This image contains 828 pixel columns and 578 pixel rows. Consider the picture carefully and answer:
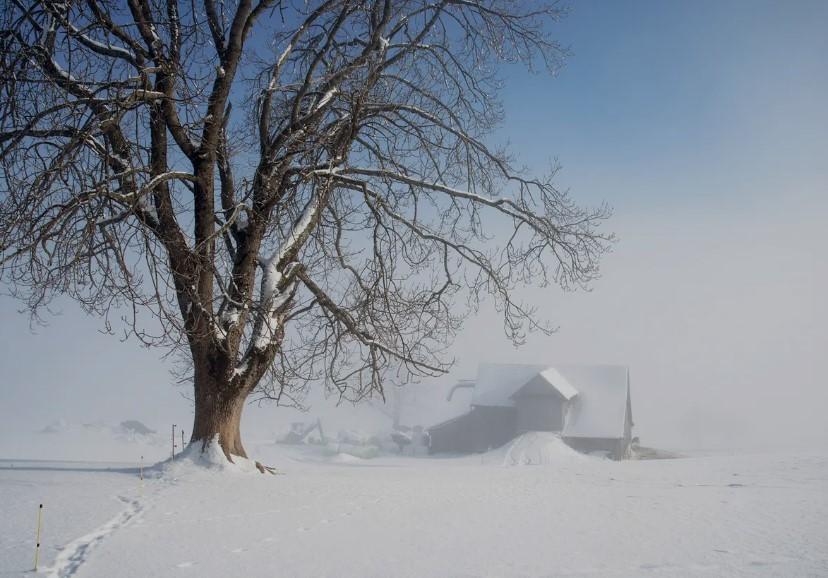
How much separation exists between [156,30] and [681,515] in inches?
400

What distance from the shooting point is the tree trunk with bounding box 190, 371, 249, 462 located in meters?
10.8

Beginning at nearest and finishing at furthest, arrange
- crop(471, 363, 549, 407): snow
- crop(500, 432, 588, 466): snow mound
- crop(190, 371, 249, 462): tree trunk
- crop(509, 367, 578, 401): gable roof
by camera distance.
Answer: crop(190, 371, 249, 462): tree trunk → crop(500, 432, 588, 466): snow mound → crop(509, 367, 578, 401): gable roof → crop(471, 363, 549, 407): snow

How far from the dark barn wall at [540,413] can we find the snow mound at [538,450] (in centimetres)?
86

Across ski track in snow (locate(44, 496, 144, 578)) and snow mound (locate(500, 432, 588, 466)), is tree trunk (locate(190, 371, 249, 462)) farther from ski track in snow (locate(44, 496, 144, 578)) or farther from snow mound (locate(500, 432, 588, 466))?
snow mound (locate(500, 432, 588, 466))

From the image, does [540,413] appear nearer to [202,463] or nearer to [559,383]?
[559,383]

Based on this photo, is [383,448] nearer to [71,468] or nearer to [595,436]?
[595,436]

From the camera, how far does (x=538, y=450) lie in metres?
38.5

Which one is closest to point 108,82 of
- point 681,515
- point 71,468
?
point 71,468

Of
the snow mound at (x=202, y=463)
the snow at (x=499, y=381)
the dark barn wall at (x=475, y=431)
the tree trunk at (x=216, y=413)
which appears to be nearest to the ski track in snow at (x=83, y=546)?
the snow mound at (x=202, y=463)

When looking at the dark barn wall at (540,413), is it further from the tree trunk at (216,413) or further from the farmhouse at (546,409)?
the tree trunk at (216,413)

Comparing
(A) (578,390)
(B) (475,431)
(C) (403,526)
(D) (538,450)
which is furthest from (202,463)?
(A) (578,390)

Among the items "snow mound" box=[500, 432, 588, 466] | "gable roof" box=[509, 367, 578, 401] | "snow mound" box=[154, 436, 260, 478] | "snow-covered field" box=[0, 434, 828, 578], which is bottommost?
"snow mound" box=[500, 432, 588, 466]

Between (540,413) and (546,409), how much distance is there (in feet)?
1.46

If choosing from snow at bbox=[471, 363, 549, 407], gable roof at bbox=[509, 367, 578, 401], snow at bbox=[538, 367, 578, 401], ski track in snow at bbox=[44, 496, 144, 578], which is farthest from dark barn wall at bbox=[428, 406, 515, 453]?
ski track in snow at bbox=[44, 496, 144, 578]
